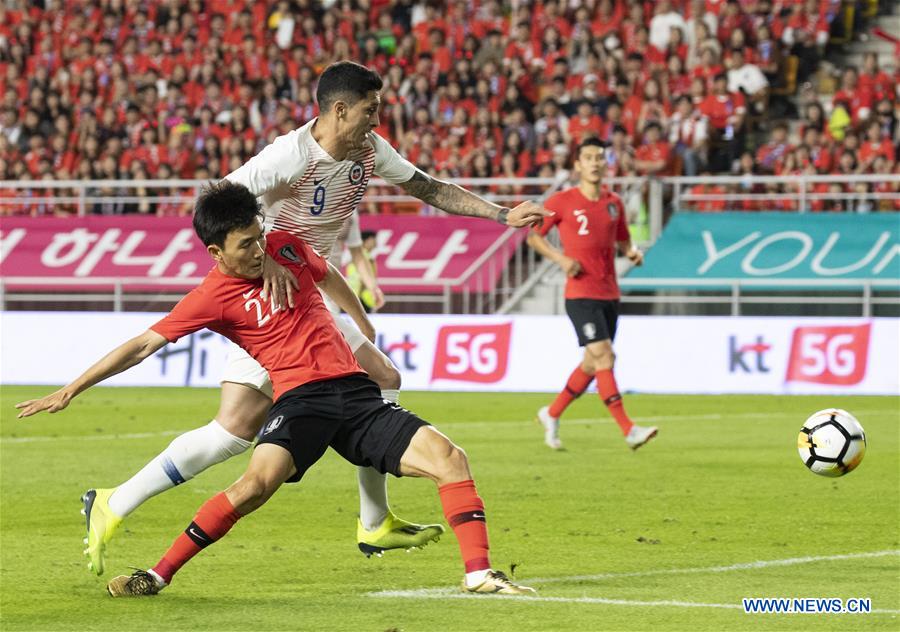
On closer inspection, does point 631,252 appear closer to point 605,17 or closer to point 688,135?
point 688,135

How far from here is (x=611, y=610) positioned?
6.74 m

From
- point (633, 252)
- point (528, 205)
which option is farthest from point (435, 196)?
point (633, 252)

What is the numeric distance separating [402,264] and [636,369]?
14.9 feet

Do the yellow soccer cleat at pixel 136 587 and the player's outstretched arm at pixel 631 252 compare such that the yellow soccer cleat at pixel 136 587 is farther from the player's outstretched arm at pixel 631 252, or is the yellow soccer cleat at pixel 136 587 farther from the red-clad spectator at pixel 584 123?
the red-clad spectator at pixel 584 123

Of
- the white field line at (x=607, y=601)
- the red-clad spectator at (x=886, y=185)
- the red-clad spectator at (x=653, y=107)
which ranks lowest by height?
the red-clad spectator at (x=886, y=185)

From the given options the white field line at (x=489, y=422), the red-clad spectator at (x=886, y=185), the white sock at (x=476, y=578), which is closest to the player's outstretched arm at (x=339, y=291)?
the white sock at (x=476, y=578)

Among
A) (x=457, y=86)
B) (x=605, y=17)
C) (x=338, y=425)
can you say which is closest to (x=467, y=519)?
(x=338, y=425)

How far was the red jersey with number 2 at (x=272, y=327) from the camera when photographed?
702cm

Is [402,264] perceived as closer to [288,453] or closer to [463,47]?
[463,47]

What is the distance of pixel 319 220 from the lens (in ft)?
27.1

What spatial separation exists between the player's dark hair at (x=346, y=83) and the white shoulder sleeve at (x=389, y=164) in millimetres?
448

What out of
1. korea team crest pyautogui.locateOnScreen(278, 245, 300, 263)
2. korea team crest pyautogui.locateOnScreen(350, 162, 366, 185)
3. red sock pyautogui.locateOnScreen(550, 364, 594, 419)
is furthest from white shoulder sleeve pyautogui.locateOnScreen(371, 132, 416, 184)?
red sock pyautogui.locateOnScreen(550, 364, 594, 419)

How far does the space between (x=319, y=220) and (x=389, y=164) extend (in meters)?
0.47

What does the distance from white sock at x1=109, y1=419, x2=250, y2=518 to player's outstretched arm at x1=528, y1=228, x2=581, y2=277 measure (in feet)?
19.4
